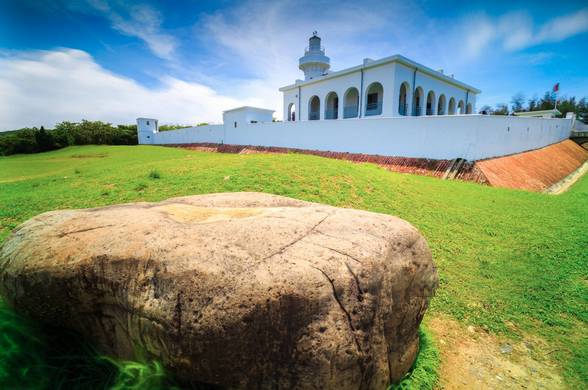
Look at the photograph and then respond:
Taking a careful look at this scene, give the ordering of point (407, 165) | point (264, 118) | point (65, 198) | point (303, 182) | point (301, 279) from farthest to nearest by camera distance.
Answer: point (264, 118), point (407, 165), point (303, 182), point (65, 198), point (301, 279)

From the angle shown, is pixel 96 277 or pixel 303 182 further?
pixel 303 182

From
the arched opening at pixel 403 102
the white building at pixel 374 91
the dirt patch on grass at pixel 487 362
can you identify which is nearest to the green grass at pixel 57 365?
the dirt patch on grass at pixel 487 362

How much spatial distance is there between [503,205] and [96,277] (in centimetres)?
861

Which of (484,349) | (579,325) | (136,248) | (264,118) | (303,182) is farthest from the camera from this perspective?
(264,118)

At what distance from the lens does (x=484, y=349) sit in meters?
2.73

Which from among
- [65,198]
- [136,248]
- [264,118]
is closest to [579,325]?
[136,248]

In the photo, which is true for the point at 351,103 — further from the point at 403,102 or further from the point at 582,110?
the point at 582,110

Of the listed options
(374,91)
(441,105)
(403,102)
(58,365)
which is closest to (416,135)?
(374,91)

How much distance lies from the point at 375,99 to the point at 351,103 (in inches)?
79.8

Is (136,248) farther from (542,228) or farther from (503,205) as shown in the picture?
(503,205)

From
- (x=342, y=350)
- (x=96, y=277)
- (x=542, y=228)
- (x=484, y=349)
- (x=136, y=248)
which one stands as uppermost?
(x=136, y=248)

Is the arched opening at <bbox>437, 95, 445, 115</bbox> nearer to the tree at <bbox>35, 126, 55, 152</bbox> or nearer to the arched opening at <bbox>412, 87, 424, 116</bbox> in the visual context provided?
the arched opening at <bbox>412, 87, 424, 116</bbox>

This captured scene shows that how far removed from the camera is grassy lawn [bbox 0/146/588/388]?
3148 mm

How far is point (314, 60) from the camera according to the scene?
26.2 meters
